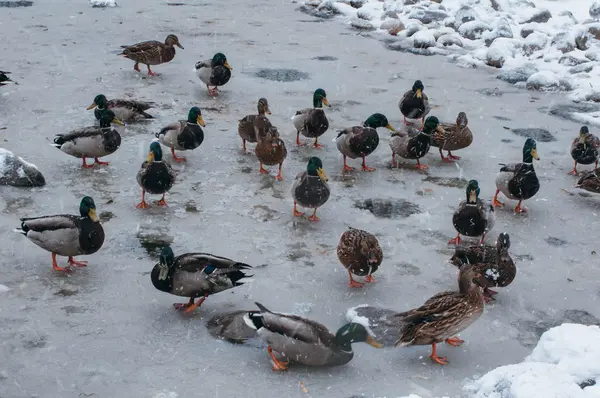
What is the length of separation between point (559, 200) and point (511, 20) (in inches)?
Result: 348

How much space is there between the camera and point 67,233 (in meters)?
5.34

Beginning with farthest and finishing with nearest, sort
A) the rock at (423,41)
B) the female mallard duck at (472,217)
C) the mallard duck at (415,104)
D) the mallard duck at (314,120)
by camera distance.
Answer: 1. the rock at (423,41)
2. the mallard duck at (415,104)
3. the mallard duck at (314,120)
4. the female mallard duck at (472,217)

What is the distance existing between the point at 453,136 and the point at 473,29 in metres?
6.41

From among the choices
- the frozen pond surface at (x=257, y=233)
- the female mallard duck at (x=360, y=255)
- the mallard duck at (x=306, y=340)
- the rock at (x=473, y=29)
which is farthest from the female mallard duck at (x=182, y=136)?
the rock at (x=473, y=29)

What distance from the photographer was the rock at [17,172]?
6.83 metres

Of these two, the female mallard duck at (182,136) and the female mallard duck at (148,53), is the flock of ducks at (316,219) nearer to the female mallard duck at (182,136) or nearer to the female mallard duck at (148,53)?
the female mallard duck at (182,136)

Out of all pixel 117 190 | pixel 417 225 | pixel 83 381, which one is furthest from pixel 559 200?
pixel 83 381

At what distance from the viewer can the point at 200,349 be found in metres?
4.51

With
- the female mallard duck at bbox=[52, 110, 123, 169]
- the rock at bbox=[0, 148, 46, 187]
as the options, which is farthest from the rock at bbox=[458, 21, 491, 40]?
the rock at bbox=[0, 148, 46, 187]

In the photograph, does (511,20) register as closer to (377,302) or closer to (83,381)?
(377,302)

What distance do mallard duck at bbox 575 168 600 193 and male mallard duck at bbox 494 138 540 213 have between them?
59 cm

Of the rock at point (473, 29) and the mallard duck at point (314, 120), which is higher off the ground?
the rock at point (473, 29)

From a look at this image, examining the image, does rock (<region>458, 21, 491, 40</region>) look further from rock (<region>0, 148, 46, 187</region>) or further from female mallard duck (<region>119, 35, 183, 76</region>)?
rock (<region>0, 148, 46, 187</region>)

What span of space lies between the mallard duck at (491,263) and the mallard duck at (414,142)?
2.45 meters
